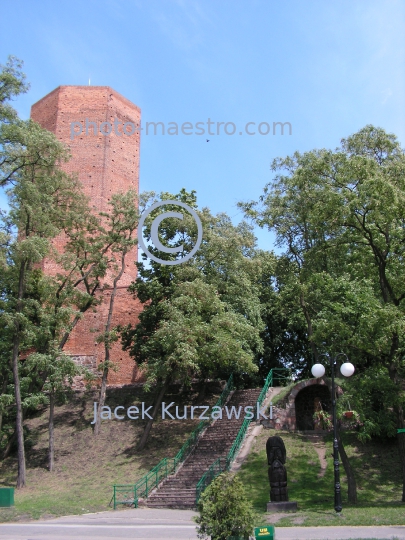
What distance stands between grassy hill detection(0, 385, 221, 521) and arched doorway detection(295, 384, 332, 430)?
4.05 metres

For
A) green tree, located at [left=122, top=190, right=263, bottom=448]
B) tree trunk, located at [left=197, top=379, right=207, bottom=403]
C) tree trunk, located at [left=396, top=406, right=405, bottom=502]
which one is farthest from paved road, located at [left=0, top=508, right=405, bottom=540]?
tree trunk, located at [left=197, top=379, right=207, bottom=403]

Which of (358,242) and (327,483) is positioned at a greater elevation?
(358,242)

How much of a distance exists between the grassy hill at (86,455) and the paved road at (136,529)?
1548 mm

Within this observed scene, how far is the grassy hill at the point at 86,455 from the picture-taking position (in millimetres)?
17219

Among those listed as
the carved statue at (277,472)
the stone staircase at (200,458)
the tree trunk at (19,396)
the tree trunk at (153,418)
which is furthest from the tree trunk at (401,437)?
the tree trunk at (19,396)

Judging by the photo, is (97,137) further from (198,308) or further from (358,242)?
(358,242)

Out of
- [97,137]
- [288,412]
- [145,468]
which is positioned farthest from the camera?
[97,137]

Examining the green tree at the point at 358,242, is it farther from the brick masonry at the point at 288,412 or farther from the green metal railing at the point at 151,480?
the green metal railing at the point at 151,480

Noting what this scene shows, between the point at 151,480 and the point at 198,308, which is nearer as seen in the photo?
the point at 151,480

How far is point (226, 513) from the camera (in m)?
7.69

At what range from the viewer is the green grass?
12336mm

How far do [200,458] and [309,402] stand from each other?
19.7ft

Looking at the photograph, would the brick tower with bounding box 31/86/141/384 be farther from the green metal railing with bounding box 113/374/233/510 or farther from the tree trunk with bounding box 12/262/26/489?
the green metal railing with bounding box 113/374/233/510

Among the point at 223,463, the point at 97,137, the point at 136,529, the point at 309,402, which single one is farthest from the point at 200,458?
the point at 97,137
